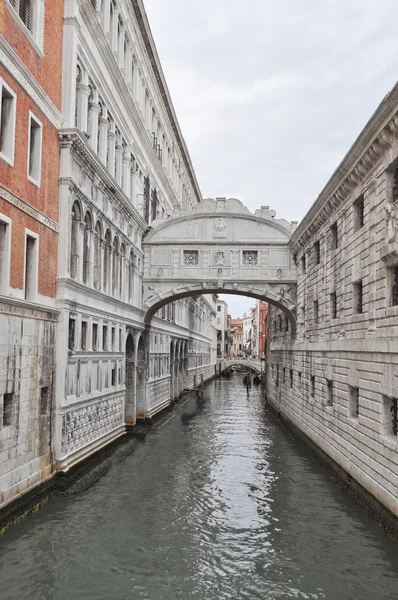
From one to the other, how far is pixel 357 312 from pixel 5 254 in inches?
354

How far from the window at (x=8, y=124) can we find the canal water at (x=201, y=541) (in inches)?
286

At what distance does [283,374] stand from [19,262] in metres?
20.7

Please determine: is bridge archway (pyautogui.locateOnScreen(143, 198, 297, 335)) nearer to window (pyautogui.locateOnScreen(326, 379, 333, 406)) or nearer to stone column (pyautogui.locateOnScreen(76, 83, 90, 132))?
window (pyautogui.locateOnScreen(326, 379, 333, 406))

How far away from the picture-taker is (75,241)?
53.3 ft

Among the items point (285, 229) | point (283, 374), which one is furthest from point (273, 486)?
point (283, 374)

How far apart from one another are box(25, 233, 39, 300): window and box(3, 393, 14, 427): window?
2.30 metres

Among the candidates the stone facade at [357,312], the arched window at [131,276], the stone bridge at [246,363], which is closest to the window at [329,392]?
the stone facade at [357,312]

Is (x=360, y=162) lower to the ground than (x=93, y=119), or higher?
lower

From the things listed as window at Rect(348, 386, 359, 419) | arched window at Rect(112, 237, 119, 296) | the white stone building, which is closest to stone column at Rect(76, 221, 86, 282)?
the white stone building

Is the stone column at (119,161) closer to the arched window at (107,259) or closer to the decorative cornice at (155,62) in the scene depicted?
the arched window at (107,259)

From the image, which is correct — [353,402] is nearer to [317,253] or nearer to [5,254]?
[317,253]

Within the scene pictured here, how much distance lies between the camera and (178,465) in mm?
18594

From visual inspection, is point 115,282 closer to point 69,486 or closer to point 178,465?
point 178,465

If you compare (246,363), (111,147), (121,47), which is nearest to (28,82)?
(111,147)
